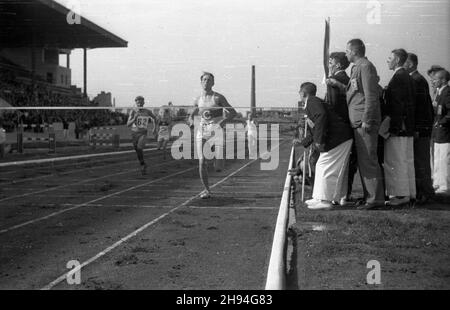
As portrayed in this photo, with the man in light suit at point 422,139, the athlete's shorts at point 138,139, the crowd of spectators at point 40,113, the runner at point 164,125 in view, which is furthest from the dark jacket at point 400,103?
the crowd of spectators at point 40,113

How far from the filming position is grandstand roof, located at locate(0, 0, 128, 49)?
33.0 meters

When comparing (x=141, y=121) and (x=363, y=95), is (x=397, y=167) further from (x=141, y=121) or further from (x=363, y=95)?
(x=141, y=121)

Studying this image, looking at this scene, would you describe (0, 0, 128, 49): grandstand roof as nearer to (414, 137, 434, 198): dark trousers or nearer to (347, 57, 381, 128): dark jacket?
(414, 137, 434, 198): dark trousers

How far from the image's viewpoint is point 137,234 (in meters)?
6.10

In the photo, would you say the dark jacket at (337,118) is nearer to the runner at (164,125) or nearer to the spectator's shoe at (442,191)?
the spectator's shoe at (442,191)

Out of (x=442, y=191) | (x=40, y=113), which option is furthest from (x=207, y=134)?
(x=40, y=113)

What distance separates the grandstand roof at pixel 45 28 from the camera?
33.0 m

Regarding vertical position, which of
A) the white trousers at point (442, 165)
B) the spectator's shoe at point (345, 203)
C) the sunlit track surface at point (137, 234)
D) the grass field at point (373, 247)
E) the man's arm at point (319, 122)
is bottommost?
the sunlit track surface at point (137, 234)

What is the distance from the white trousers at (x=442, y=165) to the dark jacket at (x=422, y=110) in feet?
2.85

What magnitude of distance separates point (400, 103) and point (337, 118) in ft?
2.76

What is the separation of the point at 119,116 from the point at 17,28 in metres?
9.02

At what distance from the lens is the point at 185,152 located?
23422mm

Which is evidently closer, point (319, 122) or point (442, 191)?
point (319, 122)

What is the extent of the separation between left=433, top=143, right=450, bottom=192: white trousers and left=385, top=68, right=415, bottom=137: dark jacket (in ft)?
4.82
